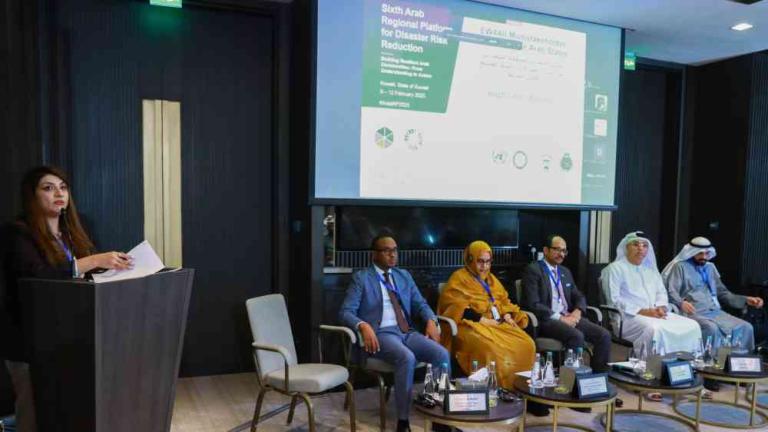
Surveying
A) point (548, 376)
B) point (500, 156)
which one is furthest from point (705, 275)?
point (548, 376)

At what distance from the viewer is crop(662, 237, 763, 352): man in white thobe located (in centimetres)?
443

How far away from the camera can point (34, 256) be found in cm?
198

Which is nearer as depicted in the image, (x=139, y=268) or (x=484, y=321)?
(x=139, y=268)

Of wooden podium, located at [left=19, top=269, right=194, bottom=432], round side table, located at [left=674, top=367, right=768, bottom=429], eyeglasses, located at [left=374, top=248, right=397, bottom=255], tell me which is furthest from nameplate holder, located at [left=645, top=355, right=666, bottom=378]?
wooden podium, located at [left=19, top=269, right=194, bottom=432]

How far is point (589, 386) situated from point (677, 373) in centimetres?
66

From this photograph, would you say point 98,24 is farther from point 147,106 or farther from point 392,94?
point 392,94

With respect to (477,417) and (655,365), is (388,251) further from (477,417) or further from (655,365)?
(655,365)

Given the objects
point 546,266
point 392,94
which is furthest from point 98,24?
point 546,266

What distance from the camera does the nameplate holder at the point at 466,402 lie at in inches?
103

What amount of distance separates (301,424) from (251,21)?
2789 mm

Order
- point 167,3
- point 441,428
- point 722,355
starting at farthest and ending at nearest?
point 167,3
point 722,355
point 441,428

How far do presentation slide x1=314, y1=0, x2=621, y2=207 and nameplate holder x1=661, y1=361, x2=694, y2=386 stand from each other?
164 cm

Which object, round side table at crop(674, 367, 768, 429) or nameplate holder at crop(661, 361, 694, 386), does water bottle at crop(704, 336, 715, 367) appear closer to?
round side table at crop(674, 367, 768, 429)

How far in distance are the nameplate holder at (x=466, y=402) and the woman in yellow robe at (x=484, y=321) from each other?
0.92m
